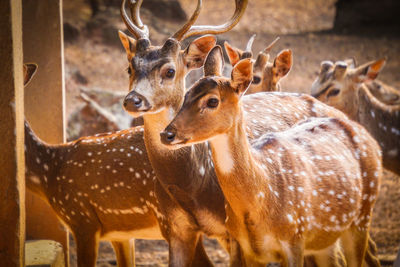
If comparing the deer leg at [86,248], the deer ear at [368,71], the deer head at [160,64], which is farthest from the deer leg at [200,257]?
the deer ear at [368,71]

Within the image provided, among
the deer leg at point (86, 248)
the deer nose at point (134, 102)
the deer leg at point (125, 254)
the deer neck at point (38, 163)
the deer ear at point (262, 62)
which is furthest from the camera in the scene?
the deer ear at point (262, 62)

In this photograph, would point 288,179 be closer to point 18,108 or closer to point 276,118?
point 276,118

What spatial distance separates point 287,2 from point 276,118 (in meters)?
15.7

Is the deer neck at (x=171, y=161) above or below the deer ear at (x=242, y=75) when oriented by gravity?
below

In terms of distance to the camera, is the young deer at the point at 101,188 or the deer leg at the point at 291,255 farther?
the young deer at the point at 101,188

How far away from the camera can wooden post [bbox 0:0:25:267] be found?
3512 mm

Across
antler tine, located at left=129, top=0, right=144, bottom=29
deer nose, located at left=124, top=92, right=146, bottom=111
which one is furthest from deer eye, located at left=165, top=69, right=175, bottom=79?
antler tine, located at left=129, top=0, right=144, bottom=29

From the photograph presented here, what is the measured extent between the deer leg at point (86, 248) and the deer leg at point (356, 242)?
6.48 feet

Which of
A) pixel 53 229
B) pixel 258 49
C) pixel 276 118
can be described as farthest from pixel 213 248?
pixel 258 49

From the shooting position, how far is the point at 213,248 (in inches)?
274

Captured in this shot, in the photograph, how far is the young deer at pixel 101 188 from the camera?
4.85 m

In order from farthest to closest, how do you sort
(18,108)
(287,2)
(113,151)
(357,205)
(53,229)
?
(287,2) < (53,229) < (113,151) < (357,205) < (18,108)

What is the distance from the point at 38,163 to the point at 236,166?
2.31 metres

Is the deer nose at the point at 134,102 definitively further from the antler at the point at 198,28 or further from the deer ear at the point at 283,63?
the deer ear at the point at 283,63
